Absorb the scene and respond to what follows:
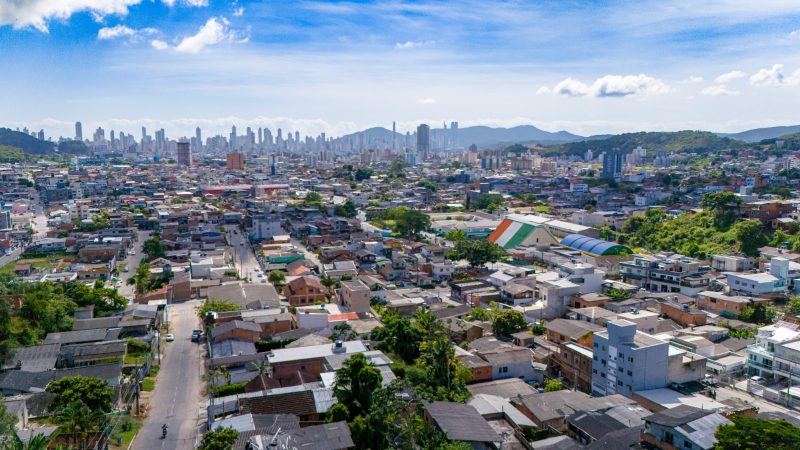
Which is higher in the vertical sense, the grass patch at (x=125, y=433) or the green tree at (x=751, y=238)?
the green tree at (x=751, y=238)

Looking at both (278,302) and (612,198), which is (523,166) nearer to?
(612,198)

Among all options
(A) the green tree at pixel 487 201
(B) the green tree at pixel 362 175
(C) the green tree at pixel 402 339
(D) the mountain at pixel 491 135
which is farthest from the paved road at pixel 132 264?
(D) the mountain at pixel 491 135

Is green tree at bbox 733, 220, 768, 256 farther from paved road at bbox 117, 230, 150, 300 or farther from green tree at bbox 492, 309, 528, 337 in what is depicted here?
paved road at bbox 117, 230, 150, 300

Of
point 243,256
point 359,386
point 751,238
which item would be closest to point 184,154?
point 243,256

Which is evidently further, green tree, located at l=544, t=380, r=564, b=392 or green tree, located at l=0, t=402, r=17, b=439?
green tree, located at l=544, t=380, r=564, b=392

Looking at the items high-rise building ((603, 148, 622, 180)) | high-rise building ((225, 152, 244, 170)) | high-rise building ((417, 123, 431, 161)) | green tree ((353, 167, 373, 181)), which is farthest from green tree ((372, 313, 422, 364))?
high-rise building ((417, 123, 431, 161))

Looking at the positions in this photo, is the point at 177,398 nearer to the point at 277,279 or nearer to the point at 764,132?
the point at 277,279

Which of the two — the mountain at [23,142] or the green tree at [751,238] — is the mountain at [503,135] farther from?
the green tree at [751,238]

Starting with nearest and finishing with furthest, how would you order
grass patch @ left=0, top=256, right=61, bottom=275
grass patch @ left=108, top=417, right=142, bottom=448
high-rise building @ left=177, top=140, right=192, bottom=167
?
grass patch @ left=108, top=417, right=142, bottom=448
grass patch @ left=0, top=256, right=61, bottom=275
high-rise building @ left=177, top=140, right=192, bottom=167
